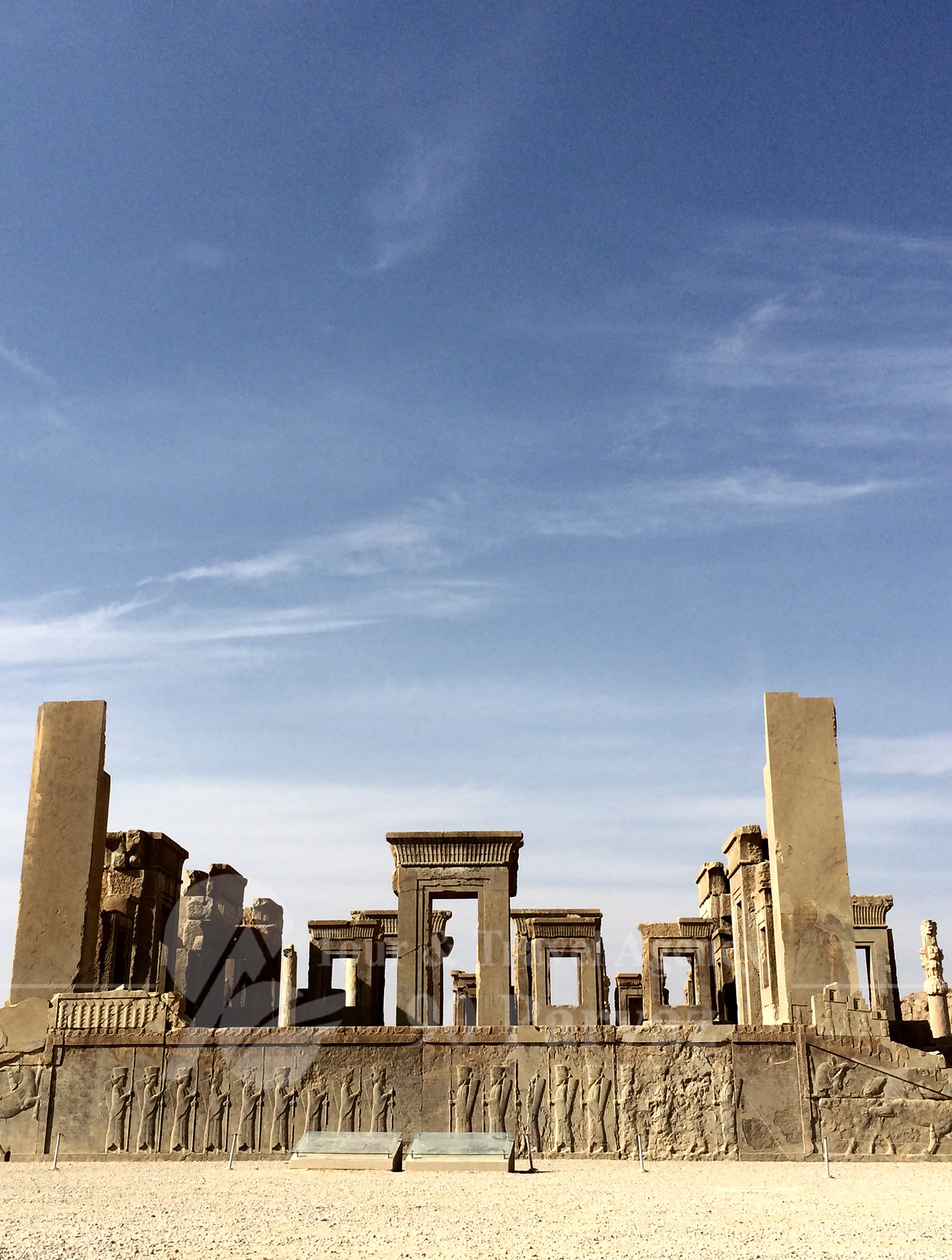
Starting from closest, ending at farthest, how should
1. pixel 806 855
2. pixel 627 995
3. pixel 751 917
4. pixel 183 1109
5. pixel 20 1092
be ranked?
pixel 183 1109
pixel 20 1092
pixel 806 855
pixel 751 917
pixel 627 995

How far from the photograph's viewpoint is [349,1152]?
10711 millimetres

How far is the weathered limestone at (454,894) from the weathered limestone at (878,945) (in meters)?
10.00

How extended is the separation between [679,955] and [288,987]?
326 inches

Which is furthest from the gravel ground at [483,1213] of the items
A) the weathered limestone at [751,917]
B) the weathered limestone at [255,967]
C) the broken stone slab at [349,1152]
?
the weathered limestone at [255,967]

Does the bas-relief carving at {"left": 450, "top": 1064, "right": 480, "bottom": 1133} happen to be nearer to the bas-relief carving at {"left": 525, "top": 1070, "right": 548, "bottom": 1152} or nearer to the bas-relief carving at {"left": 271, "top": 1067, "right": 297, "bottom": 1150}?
the bas-relief carving at {"left": 525, "top": 1070, "right": 548, "bottom": 1152}

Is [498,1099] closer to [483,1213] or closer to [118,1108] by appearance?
[118,1108]

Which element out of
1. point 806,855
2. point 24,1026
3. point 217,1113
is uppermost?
point 806,855

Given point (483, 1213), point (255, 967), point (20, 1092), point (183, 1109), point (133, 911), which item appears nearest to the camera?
point (483, 1213)

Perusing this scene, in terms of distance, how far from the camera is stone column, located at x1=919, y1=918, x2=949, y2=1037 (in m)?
26.0

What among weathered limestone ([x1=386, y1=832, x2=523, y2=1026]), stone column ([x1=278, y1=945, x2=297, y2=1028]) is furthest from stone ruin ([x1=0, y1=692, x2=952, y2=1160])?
stone column ([x1=278, y1=945, x2=297, y2=1028])

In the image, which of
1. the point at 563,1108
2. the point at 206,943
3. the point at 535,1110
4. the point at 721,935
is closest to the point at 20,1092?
the point at 535,1110

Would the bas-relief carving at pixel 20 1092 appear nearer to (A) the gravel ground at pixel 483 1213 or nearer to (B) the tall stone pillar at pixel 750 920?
(A) the gravel ground at pixel 483 1213

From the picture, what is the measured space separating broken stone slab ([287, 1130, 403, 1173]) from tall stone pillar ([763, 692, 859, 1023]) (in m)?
4.60

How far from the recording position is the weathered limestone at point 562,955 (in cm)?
2381
